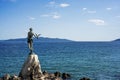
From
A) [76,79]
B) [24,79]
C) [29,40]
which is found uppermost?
[29,40]

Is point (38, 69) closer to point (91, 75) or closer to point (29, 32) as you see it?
point (29, 32)

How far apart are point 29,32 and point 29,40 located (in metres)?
0.95

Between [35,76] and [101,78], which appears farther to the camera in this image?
[101,78]

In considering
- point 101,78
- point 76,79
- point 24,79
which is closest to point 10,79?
point 24,79

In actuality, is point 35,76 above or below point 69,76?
above

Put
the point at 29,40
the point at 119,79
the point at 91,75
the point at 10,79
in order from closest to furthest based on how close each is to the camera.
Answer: the point at 29,40, the point at 10,79, the point at 119,79, the point at 91,75

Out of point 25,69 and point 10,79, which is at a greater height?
point 25,69

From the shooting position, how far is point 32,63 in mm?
33625

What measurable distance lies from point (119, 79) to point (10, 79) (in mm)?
22308

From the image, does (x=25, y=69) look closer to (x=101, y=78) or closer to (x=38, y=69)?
(x=38, y=69)

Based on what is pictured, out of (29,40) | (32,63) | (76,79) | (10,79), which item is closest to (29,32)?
(29,40)

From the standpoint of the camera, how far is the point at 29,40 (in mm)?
33188

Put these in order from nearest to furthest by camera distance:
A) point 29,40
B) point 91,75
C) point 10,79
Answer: point 29,40 → point 10,79 → point 91,75

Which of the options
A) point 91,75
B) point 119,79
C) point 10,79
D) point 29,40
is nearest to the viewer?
point 29,40
